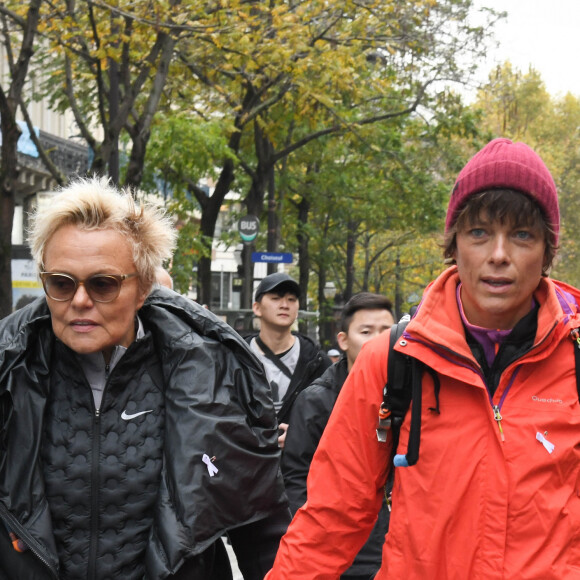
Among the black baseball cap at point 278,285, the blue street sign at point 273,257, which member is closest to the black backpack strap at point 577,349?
the black baseball cap at point 278,285

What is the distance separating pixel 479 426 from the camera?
2.45 metres

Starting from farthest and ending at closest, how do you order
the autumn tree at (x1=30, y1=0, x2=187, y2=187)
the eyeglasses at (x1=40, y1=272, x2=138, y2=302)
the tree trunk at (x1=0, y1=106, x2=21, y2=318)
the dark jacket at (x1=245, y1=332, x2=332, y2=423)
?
1. the autumn tree at (x1=30, y1=0, x2=187, y2=187)
2. the tree trunk at (x1=0, y1=106, x2=21, y2=318)
3. the dark jacket at (x1=245, y1=332, x2=332, y2=423)
4. the eyeglasses at (x1=40, y1=272, x2=138, y2=302)

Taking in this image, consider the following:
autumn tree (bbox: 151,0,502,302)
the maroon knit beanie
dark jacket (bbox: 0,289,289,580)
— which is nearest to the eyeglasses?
dark jacket (bbox: 0,289,289,580)

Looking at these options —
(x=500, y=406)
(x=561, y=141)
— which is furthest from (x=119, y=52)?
(x=561, y=141)

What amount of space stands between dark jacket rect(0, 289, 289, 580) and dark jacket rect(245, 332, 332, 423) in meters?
3.35

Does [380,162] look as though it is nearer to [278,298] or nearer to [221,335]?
[278,298]

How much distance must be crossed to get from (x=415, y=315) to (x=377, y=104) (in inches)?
768

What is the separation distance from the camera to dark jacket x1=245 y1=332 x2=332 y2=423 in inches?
262

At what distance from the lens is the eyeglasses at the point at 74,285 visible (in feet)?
9.90

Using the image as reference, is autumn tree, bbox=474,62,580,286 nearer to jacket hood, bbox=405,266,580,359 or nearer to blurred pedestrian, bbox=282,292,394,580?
blurred pedestrian, bbox=282,292,394,580

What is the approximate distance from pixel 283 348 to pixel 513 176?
460 centimetres

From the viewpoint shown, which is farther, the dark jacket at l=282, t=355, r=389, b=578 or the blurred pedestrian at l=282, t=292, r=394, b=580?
the dark jacket at l=282, t=355, r=389, b=578

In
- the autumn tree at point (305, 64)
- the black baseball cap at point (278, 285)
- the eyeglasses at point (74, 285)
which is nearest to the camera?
the eyeglasses at point (74, 285)

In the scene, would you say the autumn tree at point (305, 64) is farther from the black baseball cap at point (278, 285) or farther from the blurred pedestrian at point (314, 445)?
the blurred pedestrian at point (314, 445)
